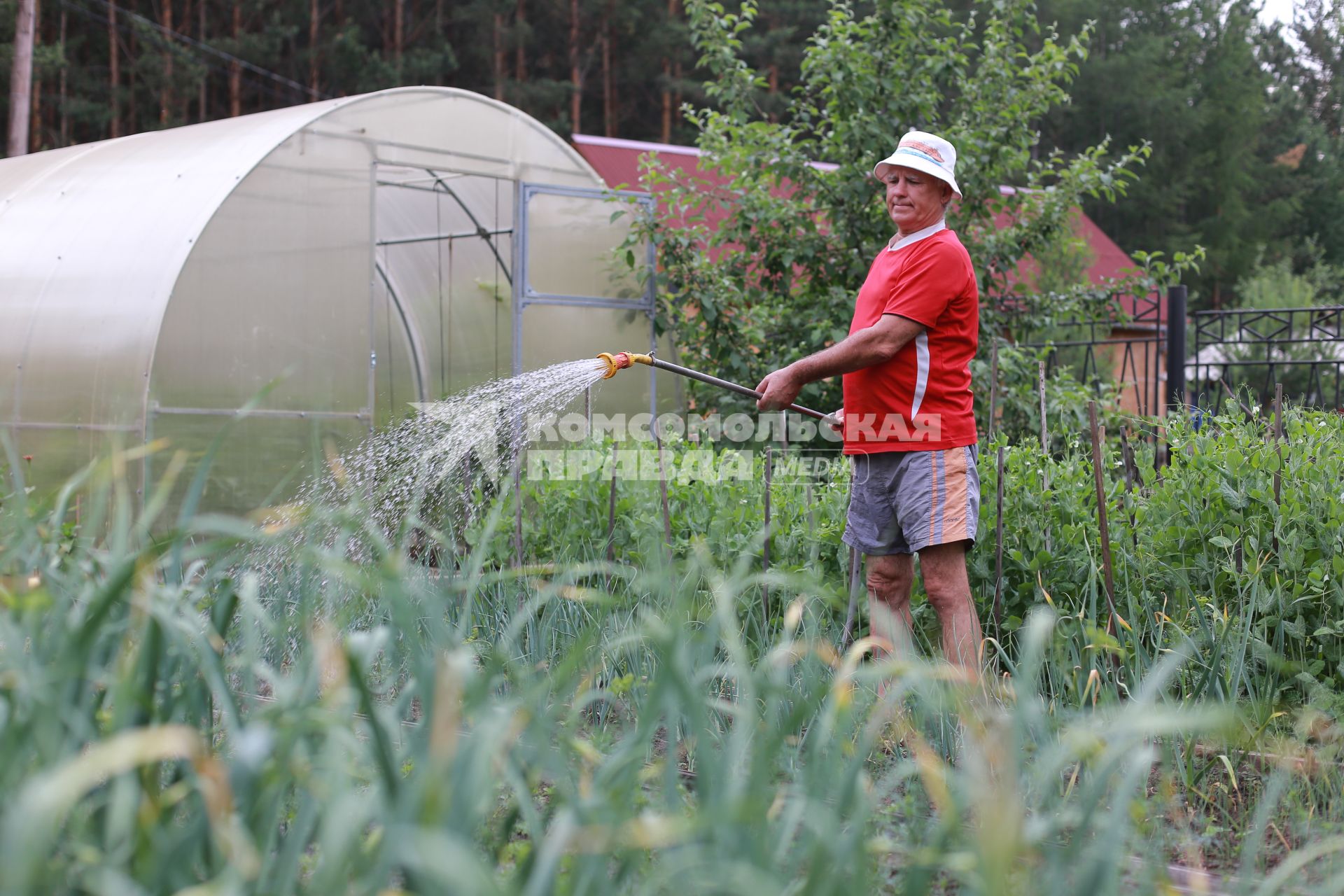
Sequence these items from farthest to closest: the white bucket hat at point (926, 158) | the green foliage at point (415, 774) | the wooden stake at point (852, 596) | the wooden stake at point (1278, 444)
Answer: the white bucket hat at point (926, 158), the wooden stake at point (1278, 444), the wooden stake at point (852, 596), the green foliage at point (415, 774)

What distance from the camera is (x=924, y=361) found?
11.0 feet

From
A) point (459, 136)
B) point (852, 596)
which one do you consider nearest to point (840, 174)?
point (459, 136)

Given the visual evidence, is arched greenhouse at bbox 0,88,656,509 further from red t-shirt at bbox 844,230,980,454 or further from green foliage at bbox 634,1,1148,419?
red t-shirt at bbox 844,230,980,454

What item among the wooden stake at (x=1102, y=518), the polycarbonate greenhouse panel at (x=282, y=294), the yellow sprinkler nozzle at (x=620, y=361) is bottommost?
the wooden stake at (x=1102, y=518)

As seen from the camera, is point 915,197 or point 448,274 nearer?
point 915,197

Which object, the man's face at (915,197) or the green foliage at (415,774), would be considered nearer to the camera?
the green foliage at (415,774)

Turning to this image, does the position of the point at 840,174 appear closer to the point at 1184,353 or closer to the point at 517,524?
the point at 1184,353

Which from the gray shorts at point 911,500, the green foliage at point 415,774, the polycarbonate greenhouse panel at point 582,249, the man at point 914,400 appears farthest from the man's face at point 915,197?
the polycarbonate greenhouse panel at point 582,249

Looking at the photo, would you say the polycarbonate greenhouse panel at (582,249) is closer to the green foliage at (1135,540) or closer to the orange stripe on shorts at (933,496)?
the green foliage at (1135,540)

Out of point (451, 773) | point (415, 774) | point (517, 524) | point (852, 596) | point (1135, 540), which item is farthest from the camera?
point (517, 524)

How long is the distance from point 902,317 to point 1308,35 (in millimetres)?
43674

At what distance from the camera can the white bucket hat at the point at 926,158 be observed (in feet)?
11.2

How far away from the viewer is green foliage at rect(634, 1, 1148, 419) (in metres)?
6.86

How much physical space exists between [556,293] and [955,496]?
462 cm
